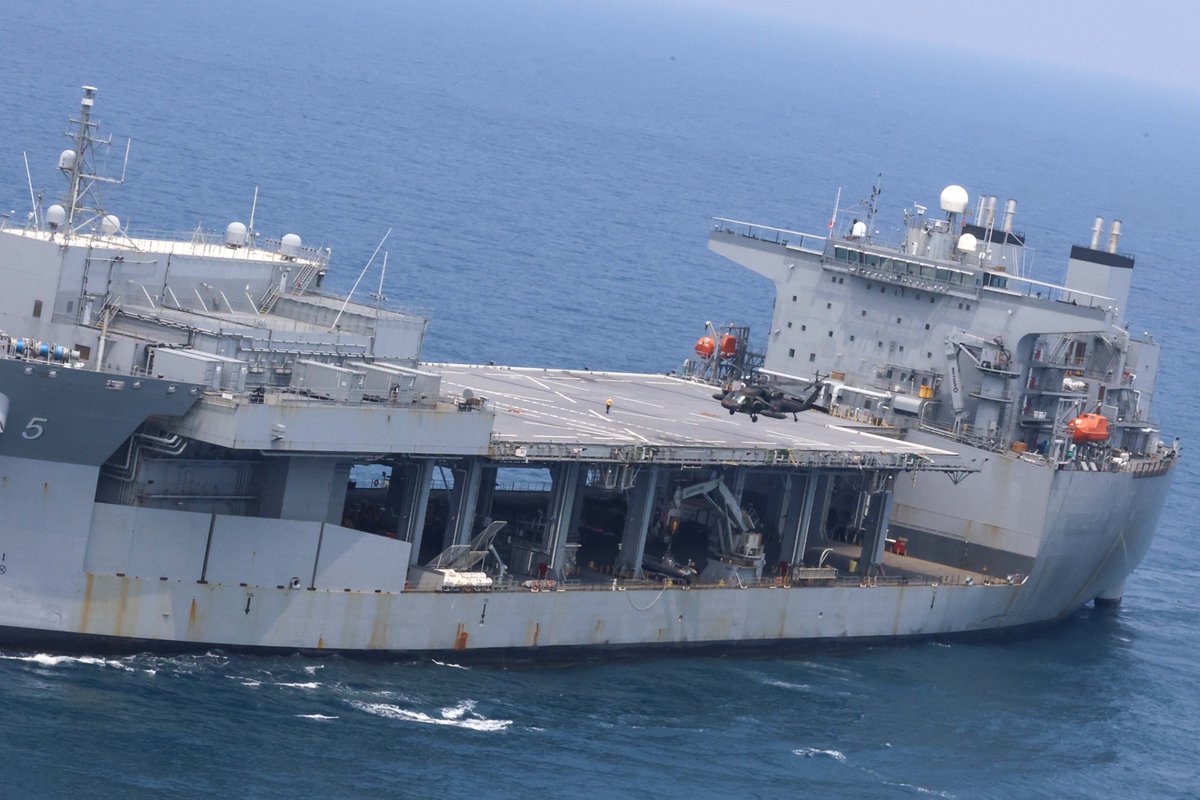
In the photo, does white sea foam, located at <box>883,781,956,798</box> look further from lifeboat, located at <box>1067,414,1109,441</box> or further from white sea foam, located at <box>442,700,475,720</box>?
lifeboat, located at <box>1067,414,1109,441</box>

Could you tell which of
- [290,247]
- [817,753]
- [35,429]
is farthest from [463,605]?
[35,429]

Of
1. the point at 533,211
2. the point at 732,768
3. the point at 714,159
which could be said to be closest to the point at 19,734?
the point at 732,768

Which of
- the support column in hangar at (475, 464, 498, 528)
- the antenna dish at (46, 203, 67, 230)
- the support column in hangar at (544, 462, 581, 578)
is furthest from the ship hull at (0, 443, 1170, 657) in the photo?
the antenna dish at (46, 203, 67, 230)

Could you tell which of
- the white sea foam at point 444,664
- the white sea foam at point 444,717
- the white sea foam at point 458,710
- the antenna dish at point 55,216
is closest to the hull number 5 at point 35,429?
the antenna dish at point 55,216

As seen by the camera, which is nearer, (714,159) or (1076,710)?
(1076,710)

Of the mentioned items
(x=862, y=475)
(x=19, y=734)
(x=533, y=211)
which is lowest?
(x=19, y=734)

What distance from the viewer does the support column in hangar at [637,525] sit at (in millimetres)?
49281

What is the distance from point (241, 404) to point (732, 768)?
503 inches

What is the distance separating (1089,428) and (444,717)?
2504 centimetres

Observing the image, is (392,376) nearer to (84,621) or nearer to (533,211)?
(84,621)

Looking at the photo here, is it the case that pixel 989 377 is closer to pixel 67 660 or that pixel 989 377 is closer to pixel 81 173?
pixel 81 173

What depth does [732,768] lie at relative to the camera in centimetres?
4194

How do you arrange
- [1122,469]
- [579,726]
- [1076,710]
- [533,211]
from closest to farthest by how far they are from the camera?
[579,726]
[1076,710]
[1122,469]
[533,211]

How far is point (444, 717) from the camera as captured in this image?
1634 inches
